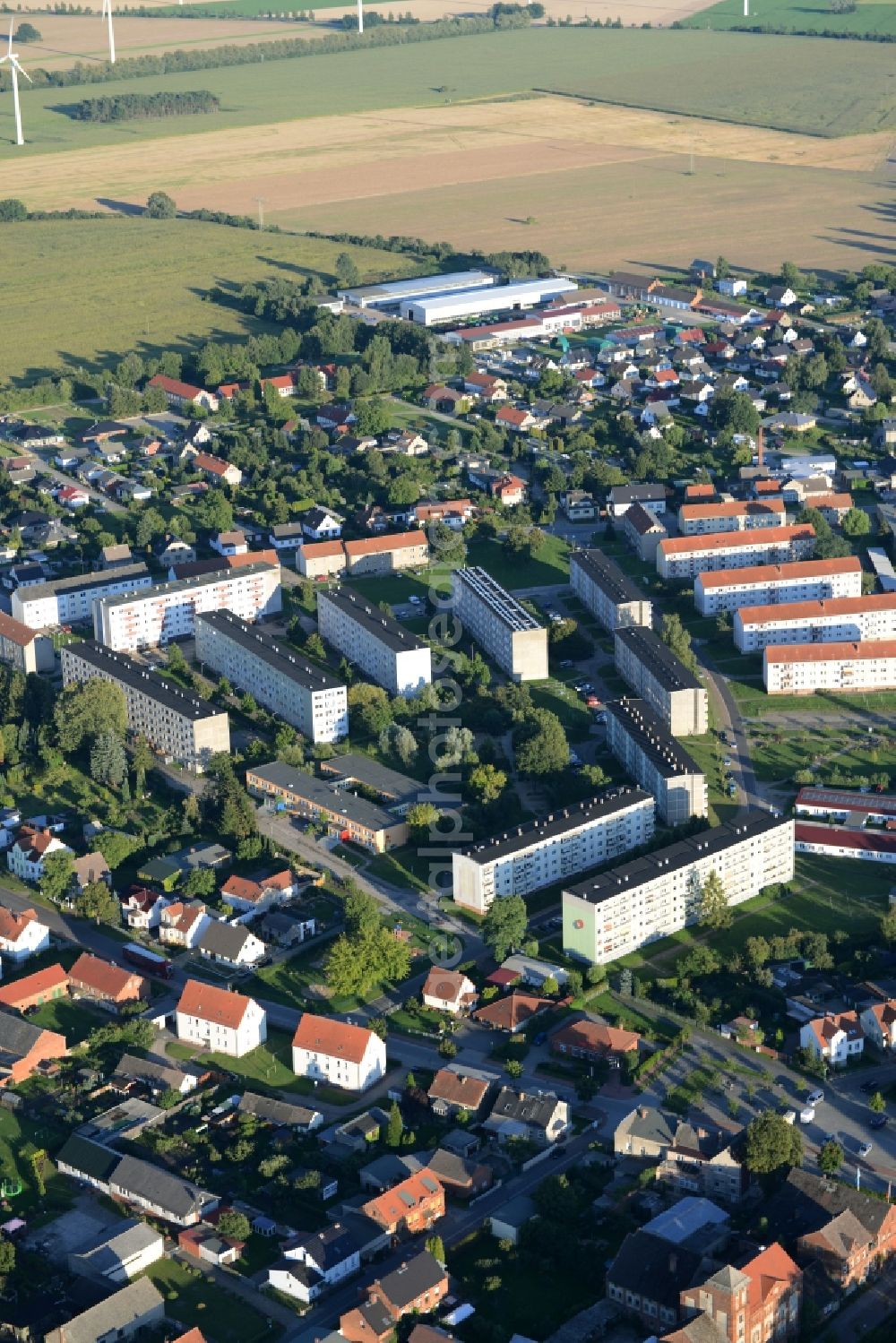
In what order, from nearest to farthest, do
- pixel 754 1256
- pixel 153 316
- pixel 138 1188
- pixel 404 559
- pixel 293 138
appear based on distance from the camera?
pixel 754 1256 < pixel 138 1188 < pixel 404 559 < pixel 153 316 < pixel 293 138

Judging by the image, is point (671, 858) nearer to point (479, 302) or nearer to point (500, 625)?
point (500, 625)

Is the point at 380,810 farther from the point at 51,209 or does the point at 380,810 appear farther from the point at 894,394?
the point at 51,209

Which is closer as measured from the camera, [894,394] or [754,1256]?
[754,1256]

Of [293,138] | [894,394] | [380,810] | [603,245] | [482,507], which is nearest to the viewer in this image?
[380,810]

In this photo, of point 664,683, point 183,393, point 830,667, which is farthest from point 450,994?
point 183,393

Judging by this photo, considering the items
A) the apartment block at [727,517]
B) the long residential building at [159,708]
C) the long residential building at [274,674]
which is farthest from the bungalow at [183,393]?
the long residential building at [159,708]

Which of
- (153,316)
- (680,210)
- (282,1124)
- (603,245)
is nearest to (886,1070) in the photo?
(282,1124)
